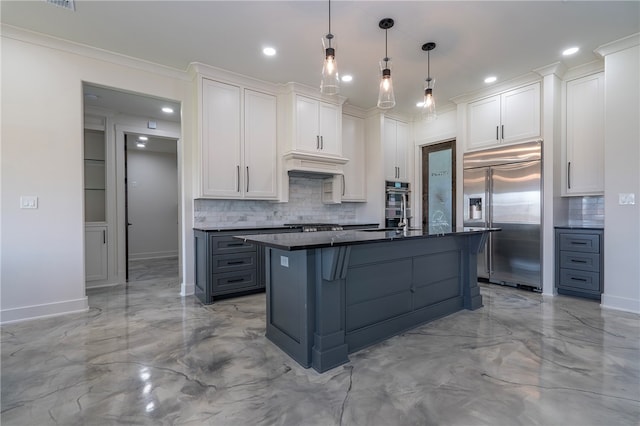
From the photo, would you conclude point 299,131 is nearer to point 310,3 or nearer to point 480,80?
point 310,3

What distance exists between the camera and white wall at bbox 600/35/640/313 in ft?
10.8

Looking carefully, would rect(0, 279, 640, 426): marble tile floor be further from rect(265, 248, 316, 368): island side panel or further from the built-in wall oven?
the built-in wall oven

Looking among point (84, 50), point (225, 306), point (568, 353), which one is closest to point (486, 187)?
point (568, 353)

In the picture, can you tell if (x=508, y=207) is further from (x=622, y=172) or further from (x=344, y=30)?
(x=344, y=30)

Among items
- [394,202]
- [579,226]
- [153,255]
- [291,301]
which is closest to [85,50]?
[291,301]

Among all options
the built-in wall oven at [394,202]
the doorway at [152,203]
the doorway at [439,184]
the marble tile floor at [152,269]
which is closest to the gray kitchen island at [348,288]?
the doorway at [439,184]

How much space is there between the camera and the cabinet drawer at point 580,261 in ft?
12.0

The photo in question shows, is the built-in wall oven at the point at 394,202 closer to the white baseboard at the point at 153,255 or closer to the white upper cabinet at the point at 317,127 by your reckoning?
Result: the white upper cabinet at the point at 317,127

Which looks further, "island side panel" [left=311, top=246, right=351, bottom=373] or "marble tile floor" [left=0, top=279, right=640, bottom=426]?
"island side panel" [left=311, top=246, right=351, bottom=373]

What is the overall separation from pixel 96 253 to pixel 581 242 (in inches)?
262

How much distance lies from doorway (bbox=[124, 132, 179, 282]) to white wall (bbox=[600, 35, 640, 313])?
288 inches

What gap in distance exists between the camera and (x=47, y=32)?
10.3 ft

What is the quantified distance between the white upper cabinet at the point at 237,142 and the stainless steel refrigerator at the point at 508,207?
3.08 metres

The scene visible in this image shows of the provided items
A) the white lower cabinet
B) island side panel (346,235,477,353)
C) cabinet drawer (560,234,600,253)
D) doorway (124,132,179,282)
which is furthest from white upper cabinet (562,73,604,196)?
doorway (124,132,179,282)
